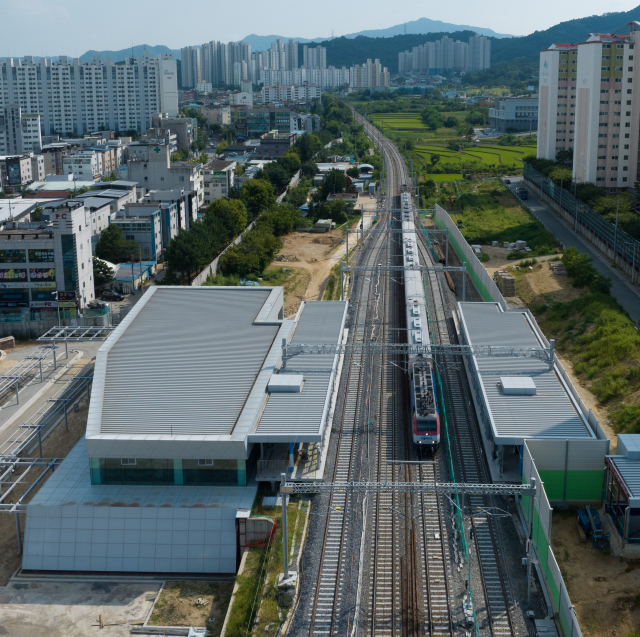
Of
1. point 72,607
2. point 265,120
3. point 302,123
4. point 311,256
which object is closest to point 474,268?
point 311,256

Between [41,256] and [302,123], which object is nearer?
[41,256]

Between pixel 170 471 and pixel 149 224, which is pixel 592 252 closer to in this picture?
pixel 149 224

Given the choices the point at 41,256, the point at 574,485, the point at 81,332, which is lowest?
the point at 574,485

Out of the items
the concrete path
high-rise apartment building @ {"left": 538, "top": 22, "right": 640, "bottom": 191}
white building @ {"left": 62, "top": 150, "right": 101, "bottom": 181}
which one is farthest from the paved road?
white building @ {"left": 62, "top": 150, "right": 101, "bottom": 181}

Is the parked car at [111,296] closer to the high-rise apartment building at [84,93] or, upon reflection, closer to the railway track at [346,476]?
the railway track at [346,476]

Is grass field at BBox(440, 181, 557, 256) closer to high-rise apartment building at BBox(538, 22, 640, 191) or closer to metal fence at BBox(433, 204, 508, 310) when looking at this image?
metal fence at BBox(433, 204, 508, 310)

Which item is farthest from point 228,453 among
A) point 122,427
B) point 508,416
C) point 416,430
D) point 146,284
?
point 146,284

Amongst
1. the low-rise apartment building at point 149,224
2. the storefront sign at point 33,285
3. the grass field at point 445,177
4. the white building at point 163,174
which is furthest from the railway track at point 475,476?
the grass field at point 445,177
